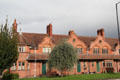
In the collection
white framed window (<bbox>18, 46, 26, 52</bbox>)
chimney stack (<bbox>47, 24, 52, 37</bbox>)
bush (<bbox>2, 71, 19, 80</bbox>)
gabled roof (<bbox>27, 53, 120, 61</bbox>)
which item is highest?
chimney stack (<bbox>47, 24, 52, 37</bbox>)

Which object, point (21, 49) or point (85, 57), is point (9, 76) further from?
point (85, 57)

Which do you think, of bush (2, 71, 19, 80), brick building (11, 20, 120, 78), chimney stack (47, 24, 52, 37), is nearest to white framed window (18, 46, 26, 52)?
brick building (11, 20, 120, 78)

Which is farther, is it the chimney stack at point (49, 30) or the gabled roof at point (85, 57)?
the chimney stack at point (49, 30)

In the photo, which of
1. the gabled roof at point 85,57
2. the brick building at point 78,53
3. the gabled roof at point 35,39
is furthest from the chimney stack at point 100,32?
the gabled roof at point 85,57

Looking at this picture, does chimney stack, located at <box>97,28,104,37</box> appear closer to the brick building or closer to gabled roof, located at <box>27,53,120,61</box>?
the brick building

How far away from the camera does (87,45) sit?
43438mm

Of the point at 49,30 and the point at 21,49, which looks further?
the point at 49,30

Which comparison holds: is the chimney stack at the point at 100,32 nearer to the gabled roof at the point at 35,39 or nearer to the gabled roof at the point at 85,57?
the gabled roof at the point at 35,39

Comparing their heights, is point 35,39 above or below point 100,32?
below

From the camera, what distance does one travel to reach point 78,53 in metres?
39.2

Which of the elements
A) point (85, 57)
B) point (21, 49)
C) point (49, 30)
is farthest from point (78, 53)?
point (21, 49)

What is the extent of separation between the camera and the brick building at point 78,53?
3447cm

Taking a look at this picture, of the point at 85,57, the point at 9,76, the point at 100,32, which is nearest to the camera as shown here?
the point at 9,76

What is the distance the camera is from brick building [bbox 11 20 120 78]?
3447 centimetres
